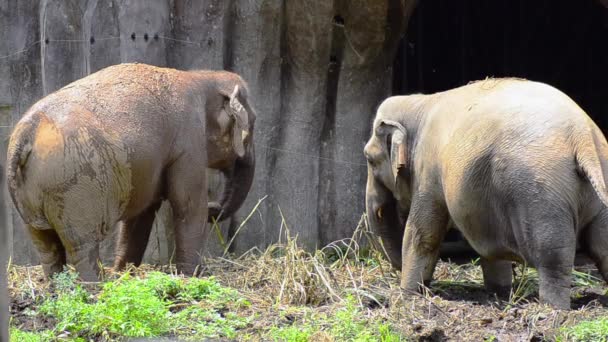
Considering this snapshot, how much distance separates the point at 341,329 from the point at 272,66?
438 centimetres

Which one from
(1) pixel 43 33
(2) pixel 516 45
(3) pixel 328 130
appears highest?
(1) pixel 43 33

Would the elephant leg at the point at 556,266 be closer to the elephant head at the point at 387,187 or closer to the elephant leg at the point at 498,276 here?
the elephant leg at the point at 498,276

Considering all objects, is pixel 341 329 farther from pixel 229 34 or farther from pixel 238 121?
pixel 229 34

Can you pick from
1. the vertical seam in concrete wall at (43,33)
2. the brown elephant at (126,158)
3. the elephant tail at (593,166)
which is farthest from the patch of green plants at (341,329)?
the vertical seam in concrete wall at (43,33)

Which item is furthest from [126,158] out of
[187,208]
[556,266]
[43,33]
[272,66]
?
[556,266]

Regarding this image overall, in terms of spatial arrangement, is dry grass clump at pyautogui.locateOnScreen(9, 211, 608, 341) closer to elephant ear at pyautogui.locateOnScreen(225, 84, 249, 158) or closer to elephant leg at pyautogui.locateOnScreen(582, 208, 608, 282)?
elephant leg at pyautogui.locateOnScreen(582, 208, 608, 282)

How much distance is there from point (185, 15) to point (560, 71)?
621 centimetres

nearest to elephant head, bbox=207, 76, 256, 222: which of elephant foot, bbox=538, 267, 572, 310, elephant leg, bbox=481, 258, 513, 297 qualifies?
elephant leg, bbox=481, 258, 513, 297

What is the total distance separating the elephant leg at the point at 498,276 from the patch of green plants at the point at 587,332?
85.0 inches

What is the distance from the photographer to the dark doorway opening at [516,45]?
12.9 meters

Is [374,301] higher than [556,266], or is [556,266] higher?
[556,266]

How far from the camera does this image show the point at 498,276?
7500 mm

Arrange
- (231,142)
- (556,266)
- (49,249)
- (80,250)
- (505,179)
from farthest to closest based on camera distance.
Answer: (231,142) < (49,249) < (80,250) < (505,179) < (556,266)

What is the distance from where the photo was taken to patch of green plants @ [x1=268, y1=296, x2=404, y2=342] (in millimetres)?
4939
